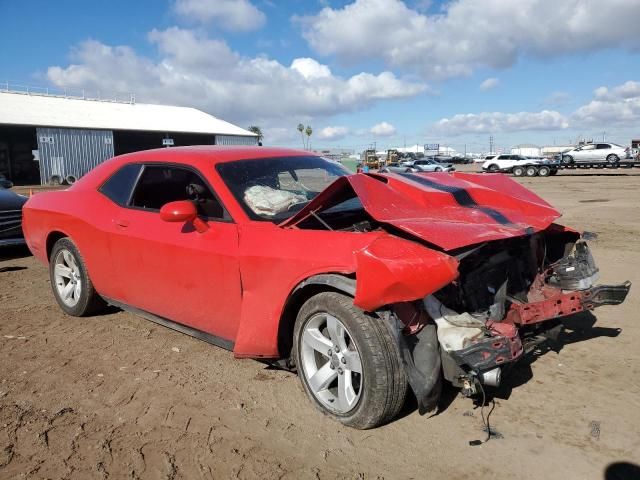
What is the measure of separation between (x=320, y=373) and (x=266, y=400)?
0.44m

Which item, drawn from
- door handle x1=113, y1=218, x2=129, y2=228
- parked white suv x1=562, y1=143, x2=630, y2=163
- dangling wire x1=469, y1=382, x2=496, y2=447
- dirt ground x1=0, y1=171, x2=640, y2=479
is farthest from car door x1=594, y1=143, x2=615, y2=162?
door handle x1=113, y1=218, x2=129, y2=228

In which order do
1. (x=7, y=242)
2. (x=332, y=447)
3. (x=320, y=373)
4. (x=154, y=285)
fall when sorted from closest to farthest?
(x=332, y=447)
(x=320, y=373)
(x=154, y=285)
(x=7, y=242)

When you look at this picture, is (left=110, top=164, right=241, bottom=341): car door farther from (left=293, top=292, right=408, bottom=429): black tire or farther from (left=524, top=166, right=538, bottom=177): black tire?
(left=524, top=166, right=538, bottom=177): black tire

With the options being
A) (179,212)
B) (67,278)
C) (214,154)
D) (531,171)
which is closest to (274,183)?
(214,154)

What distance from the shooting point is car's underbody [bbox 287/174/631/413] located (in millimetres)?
2645

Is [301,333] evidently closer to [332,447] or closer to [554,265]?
[332,447]

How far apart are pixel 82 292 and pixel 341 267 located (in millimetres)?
2994

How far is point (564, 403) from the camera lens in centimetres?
310

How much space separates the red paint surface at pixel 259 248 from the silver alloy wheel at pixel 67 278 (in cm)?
28

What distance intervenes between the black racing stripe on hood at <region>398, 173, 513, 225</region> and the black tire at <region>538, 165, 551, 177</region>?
31.7 meters

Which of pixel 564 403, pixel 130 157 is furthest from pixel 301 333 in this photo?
pixel 130 157

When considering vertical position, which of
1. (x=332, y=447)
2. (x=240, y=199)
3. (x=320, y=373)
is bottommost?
(x=332, y=447)

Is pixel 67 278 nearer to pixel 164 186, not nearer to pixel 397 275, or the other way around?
pixel 164 186

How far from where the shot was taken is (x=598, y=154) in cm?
3562
